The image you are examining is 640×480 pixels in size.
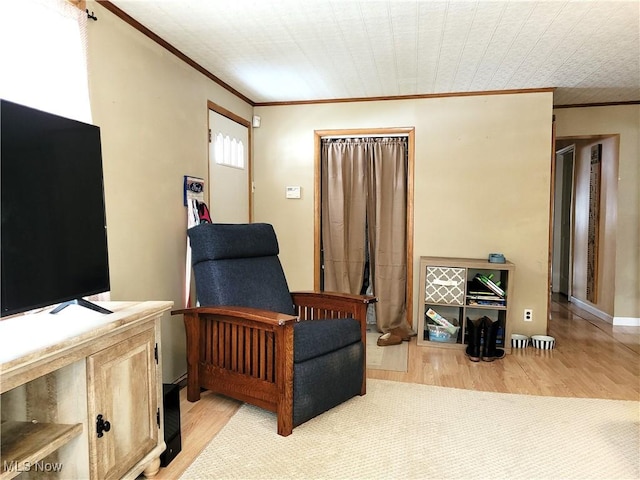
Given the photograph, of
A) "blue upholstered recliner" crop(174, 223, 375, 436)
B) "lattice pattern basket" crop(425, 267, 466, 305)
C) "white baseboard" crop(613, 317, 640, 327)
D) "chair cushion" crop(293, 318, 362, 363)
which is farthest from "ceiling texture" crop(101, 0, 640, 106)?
"white baseboard" crop(613, 317, 640, 327)

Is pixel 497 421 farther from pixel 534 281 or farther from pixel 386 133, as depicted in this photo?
pixel 386 133

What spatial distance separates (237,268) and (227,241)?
19 cm

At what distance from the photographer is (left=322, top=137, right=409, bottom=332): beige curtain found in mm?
4168

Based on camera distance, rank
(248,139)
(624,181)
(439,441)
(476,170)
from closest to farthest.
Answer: (439,441)
(476,170)
(248,139)
(624,181)

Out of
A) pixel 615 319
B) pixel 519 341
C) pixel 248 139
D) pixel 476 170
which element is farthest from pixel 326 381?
pixel 615 319

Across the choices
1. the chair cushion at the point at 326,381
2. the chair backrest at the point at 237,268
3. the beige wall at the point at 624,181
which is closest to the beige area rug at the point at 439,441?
the chair cushion at the point at 326,381

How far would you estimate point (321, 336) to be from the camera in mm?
2354

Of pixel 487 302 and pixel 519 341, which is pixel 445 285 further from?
pixel 519 341

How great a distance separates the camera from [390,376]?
3.09 meters

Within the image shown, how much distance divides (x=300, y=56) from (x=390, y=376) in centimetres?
236

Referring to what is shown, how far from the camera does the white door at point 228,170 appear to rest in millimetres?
3498

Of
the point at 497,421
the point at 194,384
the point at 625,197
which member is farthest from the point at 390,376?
the point at 625,197

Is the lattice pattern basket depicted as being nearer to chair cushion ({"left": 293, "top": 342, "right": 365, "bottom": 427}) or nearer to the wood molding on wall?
chair cushion ({"left": 293, "top": 342, "right": 365, "bottom": 427})

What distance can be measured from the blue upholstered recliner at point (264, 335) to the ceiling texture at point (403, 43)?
1.21 m
